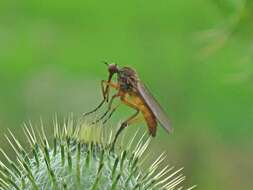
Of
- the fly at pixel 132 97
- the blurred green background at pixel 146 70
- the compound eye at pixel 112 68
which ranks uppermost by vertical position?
the blurred green background at pixel 146 70

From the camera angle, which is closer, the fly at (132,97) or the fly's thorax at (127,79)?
the fly at (132,97)

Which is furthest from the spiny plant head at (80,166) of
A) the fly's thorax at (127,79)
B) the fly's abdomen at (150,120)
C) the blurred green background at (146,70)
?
the blurred green background at (146,70)

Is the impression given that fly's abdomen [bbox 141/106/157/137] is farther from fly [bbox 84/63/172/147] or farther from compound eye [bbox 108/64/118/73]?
compound eye [bbox 108/64/118/73]

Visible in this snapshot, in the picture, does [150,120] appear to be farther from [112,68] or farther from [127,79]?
[112,68]

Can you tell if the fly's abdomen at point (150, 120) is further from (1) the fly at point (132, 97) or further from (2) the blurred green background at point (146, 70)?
(2) the blurred green background at point (146, 70)

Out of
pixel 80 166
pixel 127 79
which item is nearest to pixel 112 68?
pixel 127 79

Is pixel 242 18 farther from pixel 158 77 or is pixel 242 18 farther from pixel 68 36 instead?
pixel 68 36

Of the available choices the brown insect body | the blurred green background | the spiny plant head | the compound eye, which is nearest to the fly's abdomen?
the brown insect body
